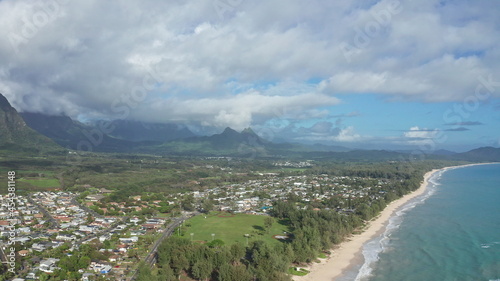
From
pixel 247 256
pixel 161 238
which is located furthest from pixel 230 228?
pixel 247 256

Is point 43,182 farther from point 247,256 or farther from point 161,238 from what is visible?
point 247,256

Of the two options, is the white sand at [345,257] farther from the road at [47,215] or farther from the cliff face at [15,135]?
the cliff face at [15,135]

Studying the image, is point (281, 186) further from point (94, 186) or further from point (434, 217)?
point (94, 186)

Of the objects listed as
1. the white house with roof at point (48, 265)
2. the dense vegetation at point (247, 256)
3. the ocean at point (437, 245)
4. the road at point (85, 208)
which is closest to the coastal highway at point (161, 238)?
the dense vegetation at point (247, 256)

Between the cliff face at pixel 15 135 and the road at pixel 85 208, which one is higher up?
the cliff face at pixel 15 135

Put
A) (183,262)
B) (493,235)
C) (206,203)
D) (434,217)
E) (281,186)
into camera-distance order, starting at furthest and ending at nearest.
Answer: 1. (281,186)
2. (206,203)
3. (434,217)
4. (493,235)
5. (183,262)

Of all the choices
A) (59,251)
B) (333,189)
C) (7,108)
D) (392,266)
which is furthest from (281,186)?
(7,108)

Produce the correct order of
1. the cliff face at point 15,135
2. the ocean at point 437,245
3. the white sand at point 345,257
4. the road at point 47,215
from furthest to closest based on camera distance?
the cliff face at point 15,135 < the road at point 47,215 < the ocean at point 437,245 < the white sand at point 345,257

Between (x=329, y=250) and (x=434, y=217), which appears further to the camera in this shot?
(x=434, y=217)
